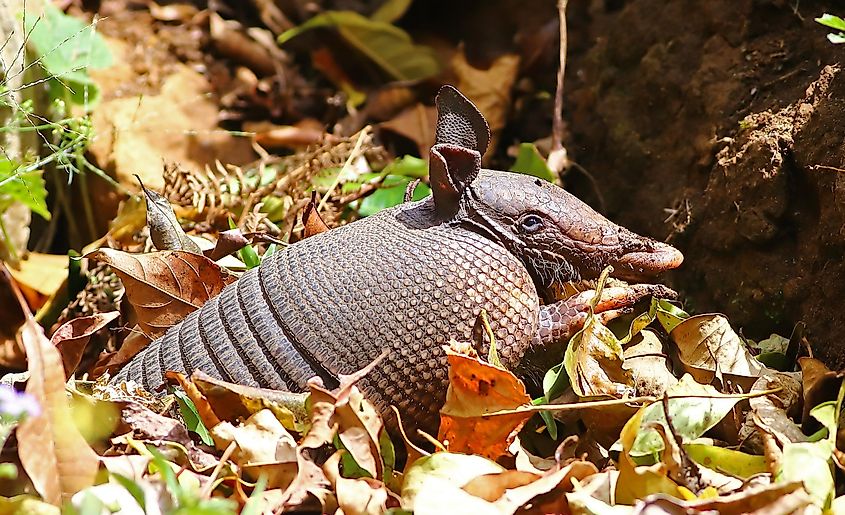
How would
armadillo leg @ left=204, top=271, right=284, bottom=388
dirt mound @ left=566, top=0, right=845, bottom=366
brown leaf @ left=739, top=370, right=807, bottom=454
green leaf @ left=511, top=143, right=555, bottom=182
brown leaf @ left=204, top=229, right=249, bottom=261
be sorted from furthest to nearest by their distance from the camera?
green leaf @ left=511, top=143, right=555, bottom=182, brown leaf @ left=204, top=229, right=249, bottom=261, dirt mound @ left=566, top=0, right=845, bottom=366, armadillo leg @ left=204, top=271, right=284, bottom=388, brown leaf @ left=739, top=370, right=807, bottom=454

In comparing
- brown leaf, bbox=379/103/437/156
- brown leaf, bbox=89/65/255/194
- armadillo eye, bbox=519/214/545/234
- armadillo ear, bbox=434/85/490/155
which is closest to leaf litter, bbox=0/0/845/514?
armadillo eye, bbox=519/214/545/234

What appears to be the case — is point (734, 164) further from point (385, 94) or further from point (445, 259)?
point (385, 94)

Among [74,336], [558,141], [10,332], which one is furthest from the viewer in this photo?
[558,141]

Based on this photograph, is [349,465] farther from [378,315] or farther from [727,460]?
[727,460]

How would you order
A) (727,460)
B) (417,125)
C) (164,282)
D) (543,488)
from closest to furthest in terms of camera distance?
1. (543,488)
2. (727,460)
3. (164,282)
4. (417,125)

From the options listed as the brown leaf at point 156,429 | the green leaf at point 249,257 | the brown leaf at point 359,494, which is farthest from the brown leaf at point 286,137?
the brown leaf at point 359,494

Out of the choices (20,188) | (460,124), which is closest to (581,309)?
(460,124)

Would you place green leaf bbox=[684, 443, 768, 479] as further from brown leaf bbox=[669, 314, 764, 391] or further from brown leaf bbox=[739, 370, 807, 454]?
brown leaf bbox=[669, 314, 764, 391]
